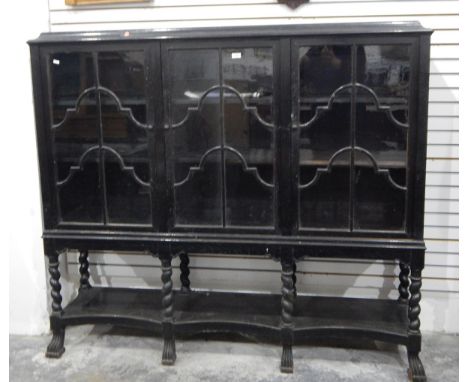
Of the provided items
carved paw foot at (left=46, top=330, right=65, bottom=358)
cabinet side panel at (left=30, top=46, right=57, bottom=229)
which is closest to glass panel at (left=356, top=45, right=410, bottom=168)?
cabinet side panel at (left=30, top=46, right=57, bottom=229)

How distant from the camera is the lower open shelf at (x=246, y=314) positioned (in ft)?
9.14

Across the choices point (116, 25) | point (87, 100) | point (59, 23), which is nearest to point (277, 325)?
point (87, 100)

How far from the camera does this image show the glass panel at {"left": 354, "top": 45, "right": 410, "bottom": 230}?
2.53 meters

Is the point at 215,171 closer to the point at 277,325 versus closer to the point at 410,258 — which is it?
the point at 277,325

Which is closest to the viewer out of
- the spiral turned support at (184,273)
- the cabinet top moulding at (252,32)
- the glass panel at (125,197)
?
the cabinet top moulding at (252,32)

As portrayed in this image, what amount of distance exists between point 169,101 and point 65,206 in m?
0.80

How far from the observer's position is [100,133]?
109 inches

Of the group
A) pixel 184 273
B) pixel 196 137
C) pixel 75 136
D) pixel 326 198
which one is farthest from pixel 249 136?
pixel 184 273

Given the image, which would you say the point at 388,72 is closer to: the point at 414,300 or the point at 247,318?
the point at 414,300

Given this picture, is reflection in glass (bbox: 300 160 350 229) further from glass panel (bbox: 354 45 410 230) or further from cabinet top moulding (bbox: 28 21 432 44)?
cabinet top moulding (bbox: 28 21 432 44)

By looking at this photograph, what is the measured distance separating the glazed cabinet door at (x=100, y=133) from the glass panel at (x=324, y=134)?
78 cm

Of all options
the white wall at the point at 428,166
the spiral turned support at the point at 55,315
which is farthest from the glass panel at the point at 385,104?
the spiral turned support at the point at 55,315

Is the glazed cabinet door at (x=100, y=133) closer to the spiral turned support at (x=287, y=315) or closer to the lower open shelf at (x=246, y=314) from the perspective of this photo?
the lower open shelf at (x=246, y=314)

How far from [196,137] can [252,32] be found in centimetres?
58
